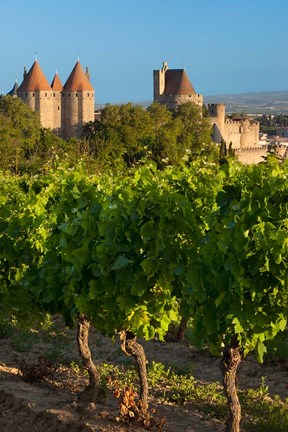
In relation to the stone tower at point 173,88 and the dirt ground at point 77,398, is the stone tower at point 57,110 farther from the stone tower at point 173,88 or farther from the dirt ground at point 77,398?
the dirt ground at point 77,398

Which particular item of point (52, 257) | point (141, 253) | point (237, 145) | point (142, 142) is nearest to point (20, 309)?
point (52, 257)

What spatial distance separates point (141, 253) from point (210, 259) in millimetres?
959

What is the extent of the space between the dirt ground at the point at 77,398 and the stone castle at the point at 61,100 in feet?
178

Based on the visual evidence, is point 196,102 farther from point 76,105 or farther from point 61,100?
point 61,100

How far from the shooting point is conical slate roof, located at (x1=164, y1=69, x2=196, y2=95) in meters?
70.9

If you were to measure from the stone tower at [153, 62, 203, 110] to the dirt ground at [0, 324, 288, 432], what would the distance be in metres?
62.1

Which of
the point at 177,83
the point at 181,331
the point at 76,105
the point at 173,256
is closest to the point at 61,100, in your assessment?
the point at 76,105

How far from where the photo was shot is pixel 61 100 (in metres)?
64.1

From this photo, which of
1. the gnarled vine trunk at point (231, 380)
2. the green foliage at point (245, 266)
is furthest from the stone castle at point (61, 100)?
the green foliage at point (245, 266)

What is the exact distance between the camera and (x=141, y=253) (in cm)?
573

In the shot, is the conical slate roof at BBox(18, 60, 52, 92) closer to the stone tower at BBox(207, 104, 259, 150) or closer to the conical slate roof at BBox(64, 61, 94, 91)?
the conical slate roof at BBox(64, 61, 94, 91)

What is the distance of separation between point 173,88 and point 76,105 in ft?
40.1

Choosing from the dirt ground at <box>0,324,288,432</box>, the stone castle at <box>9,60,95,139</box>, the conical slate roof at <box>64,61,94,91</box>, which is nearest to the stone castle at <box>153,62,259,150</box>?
the conical slate roof at <box>64,61,94,91</box>

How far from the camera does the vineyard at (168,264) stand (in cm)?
484
